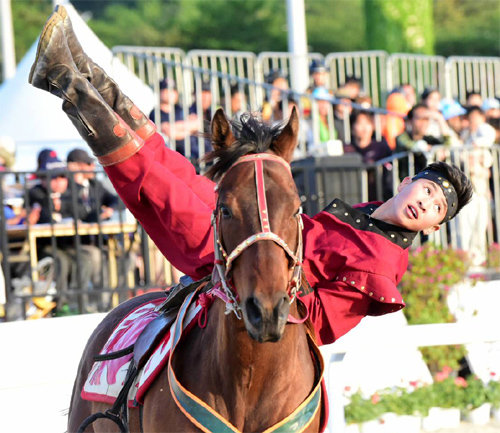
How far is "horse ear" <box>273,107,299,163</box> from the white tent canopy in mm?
7213

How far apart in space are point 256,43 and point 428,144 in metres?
23.5

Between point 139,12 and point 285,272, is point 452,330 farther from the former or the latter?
point 139,12

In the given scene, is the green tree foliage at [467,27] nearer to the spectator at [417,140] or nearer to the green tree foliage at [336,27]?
the green tree foliage at [336,27]

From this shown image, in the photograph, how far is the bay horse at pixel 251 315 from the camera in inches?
108

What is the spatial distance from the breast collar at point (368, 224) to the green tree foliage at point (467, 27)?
92.5 feet

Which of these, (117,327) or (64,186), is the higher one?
(64,186)

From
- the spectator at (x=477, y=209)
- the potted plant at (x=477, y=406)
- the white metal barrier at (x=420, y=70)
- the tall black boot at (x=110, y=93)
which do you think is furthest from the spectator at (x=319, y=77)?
the tall black boot at (x=110, y=93)

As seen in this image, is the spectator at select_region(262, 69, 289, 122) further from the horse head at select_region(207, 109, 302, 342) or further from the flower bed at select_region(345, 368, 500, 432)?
the horse head at select_region(207, 109, 302, 342)

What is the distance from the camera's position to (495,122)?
428 inches

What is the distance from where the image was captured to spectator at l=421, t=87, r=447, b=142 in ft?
30.6

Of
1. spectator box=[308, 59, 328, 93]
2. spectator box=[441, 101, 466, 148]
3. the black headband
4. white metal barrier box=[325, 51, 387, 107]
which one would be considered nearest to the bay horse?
the black headband

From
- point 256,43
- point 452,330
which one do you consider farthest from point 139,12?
point 452,330

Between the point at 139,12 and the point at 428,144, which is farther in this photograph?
the point at 139,12

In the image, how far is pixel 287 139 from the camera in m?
3.11
